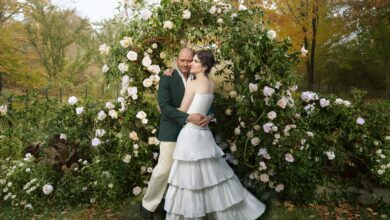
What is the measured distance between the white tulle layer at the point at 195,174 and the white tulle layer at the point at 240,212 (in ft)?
1.07

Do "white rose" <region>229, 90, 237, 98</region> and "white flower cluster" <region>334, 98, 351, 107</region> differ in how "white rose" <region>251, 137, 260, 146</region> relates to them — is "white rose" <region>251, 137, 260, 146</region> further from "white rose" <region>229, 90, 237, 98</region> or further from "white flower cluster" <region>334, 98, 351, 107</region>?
"white flower cluster" <region>334, 98, 351, 107</region>

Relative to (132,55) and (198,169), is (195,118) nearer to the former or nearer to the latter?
(198,169)

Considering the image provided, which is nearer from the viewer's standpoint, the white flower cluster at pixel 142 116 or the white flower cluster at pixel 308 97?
the white flower cluster at pixel 142 116

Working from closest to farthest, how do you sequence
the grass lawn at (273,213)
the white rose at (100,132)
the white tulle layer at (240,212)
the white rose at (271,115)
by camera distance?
the white tulle layer at (240,212)
the white rose at (271,115)
the grass lawn at (273,213)
the white rose at (100,132)

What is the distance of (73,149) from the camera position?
487 centimetres

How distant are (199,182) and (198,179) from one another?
0.03m

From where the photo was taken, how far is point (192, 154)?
3381mm

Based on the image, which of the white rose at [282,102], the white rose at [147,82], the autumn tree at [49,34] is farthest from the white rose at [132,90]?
the autumn tree at [49,34]

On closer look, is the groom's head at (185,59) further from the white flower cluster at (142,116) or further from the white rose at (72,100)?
the white rose at (72,100)

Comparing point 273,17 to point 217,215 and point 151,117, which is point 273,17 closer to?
point 151,117

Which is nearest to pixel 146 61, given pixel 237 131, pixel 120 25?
pixel 237 131

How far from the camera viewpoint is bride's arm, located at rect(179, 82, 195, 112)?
3477 millimetres

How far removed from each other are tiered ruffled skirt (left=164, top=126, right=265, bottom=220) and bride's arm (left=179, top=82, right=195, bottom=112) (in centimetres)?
21

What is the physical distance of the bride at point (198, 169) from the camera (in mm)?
3416
